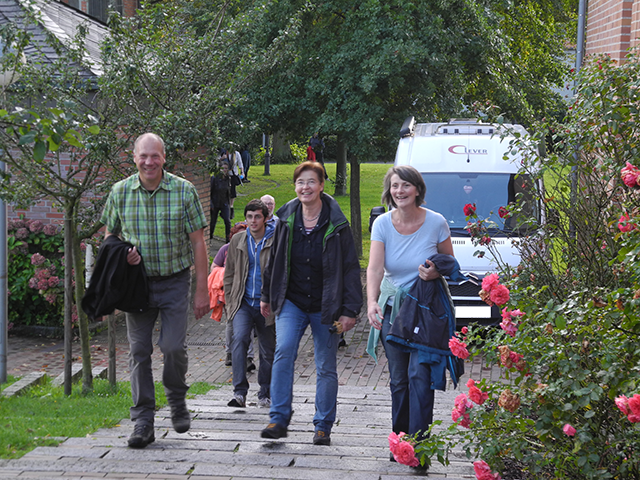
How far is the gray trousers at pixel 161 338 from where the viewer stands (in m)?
5.04

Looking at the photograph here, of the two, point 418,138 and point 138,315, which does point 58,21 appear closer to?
point 418,138

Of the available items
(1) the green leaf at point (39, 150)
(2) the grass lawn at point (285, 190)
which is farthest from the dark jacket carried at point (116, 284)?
(2) the grass lawn at point (285, 190)

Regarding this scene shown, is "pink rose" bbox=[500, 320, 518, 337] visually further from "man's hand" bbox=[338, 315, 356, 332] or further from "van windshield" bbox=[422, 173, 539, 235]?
"van windshield" bbox=[422, 173, 539, 235]

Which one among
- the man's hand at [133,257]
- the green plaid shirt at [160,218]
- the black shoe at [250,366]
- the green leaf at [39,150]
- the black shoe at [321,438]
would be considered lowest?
the black shoe at [250,366]

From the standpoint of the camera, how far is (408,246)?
4918mm

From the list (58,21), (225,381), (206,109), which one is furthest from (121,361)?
(58,21)

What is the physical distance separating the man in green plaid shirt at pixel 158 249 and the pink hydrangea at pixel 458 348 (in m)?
1.67

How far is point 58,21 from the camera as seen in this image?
1309cm

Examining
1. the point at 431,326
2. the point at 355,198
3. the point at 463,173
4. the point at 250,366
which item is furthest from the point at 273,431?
the point at 355,198

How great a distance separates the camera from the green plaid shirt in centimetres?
500

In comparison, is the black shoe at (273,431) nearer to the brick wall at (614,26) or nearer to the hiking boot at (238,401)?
the hiking boot at (238,401)

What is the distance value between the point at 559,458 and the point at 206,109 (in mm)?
5720

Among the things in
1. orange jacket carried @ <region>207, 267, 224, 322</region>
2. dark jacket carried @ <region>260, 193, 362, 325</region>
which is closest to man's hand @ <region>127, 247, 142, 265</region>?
dark jacket carried @ <region>260, 193, 362, 325</region>

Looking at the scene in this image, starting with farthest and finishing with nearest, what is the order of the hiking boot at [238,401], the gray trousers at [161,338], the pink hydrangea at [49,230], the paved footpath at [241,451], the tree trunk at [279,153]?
the tree trunk at [279,153]
the pink hydrangea at [49,230]
the hiking boot at [238,401]
the gray trousers at [161,338]
the paved footpath at [241,451]
